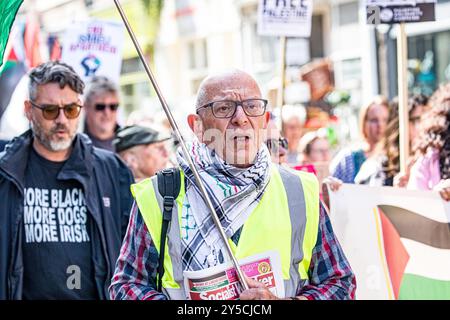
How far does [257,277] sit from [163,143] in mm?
3249

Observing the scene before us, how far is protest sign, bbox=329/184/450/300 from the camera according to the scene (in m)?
4.26

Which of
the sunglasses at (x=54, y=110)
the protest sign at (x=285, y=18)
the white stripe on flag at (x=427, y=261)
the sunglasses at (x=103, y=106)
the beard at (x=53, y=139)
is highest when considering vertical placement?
the protest sign at (x=285, y=18)

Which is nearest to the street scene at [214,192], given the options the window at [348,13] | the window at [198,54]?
the window at [348,13]

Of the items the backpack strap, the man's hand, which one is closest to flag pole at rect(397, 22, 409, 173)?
the backpack strap

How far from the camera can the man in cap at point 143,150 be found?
5.95m

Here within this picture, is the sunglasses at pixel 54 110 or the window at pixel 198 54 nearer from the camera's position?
the sunglasses at pixel 54 110

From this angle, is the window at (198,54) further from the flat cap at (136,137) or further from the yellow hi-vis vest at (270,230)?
the yellow hi-vis vest at (270,230)

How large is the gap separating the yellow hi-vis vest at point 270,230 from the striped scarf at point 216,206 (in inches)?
1.0

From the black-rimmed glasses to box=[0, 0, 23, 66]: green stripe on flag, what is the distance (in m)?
0.87

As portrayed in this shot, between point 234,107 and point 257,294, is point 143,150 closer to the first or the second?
Answer: point 234,107

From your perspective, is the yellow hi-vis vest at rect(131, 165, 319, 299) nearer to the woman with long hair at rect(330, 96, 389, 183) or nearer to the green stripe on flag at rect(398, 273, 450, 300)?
the green stripe on flag at rect(398, 273, 450, 300)

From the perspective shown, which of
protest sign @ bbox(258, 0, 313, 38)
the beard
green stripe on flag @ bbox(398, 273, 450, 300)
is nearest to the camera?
green stripe on flag @ bbox(398, 273, 450, 300)

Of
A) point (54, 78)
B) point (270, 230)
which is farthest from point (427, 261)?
point (54, 78)

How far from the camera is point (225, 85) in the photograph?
3047 mm
